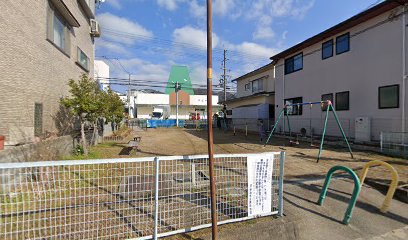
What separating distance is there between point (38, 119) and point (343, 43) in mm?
15033

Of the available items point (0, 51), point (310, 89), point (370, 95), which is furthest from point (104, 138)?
point (370, 95)

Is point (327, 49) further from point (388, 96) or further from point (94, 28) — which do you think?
point (94, 28)

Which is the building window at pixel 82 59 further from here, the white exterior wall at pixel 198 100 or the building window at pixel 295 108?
the white exterior wall at pixel 198 100

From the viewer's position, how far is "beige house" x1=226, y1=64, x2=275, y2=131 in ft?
66.8

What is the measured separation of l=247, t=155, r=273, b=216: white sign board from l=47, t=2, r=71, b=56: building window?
8.88 metres

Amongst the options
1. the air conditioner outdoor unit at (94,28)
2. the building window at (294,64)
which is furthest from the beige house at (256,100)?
the air conditioner outdoor unit at (94,28)

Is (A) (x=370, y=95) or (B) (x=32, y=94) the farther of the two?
(A) (x=370, y=95)

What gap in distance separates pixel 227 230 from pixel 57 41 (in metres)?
10.3

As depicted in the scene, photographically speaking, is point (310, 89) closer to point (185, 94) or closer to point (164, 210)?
point (164, 210)

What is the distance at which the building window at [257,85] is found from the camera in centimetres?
2298

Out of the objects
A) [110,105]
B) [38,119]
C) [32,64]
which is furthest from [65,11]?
[38,119]

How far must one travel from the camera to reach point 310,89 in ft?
47.9

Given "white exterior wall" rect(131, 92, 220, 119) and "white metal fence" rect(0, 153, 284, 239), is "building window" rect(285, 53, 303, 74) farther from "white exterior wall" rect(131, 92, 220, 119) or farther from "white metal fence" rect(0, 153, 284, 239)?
"white exterior wall" rect(131, 92, 220, 119)

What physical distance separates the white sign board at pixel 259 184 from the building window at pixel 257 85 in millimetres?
20521
